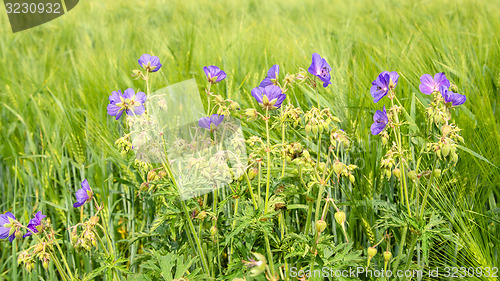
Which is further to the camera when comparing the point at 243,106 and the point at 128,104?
the point at 243,106

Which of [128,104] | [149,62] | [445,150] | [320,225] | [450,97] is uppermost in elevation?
[149,62]

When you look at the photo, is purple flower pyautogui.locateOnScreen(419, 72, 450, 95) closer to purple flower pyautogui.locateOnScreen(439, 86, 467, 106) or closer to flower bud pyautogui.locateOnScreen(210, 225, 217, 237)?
purple flower pyautogui.locateOnScreen(439, 86, 467, 106)

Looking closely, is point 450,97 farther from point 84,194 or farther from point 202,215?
point 84,194

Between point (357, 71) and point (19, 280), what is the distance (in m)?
1.41

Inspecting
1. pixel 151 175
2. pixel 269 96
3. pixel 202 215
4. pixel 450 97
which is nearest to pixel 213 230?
pixel 202 215

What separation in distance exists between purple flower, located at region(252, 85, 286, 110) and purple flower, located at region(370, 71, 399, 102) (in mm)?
238

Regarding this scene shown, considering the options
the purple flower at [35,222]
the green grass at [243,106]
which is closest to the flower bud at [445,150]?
the green grass at [243,106]

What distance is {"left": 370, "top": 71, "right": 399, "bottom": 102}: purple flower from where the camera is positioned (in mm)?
944

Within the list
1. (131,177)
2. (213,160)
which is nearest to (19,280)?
(131,177)

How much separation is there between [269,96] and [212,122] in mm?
148

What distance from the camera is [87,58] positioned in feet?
6.76

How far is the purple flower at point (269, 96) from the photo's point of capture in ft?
2.87

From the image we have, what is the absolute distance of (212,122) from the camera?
0.93m

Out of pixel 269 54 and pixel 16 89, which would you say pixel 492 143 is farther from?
pixel 16 89
